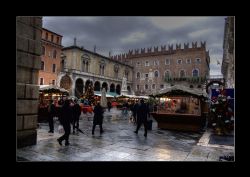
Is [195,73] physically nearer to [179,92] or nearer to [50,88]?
[179,92]

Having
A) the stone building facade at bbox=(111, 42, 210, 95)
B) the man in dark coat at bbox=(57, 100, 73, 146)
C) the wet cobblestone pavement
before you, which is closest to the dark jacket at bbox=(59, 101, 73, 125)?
the man in dark coat at bbox=(57, 100, 73, 146)

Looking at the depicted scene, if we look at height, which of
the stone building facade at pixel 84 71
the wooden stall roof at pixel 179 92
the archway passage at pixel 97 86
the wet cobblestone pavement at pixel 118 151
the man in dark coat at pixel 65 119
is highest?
the stone building facade at pixel 84 71

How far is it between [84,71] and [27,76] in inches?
1336

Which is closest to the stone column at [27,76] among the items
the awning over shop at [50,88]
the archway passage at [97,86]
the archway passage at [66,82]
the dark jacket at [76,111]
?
the dark jacket at [76,111]

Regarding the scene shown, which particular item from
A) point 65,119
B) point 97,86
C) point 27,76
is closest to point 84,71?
point 97,86

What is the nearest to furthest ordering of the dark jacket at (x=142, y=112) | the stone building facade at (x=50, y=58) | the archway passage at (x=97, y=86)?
the dark jacket at (x=142, y=112) < the stone building facade at (x=50, y=58) < the archway passage at (x=97, y=86)

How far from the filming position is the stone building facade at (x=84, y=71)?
1448 inches

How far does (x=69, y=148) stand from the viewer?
22.6 feet

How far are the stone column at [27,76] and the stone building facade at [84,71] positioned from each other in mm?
28216

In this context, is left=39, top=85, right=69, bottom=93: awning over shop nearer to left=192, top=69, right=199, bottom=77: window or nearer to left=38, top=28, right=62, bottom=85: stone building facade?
left=38, top=28, right=62, bottom=85: stone building facade

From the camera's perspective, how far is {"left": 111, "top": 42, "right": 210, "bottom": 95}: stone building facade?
159 feet

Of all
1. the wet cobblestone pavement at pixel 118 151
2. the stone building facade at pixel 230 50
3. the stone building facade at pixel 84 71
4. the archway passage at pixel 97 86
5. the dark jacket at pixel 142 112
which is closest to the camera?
the wet cobblestone pavement at pixel 118 151

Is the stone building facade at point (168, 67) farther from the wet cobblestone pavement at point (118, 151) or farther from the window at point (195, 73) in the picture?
the wet cobblestone pavement at point (118, 151)
